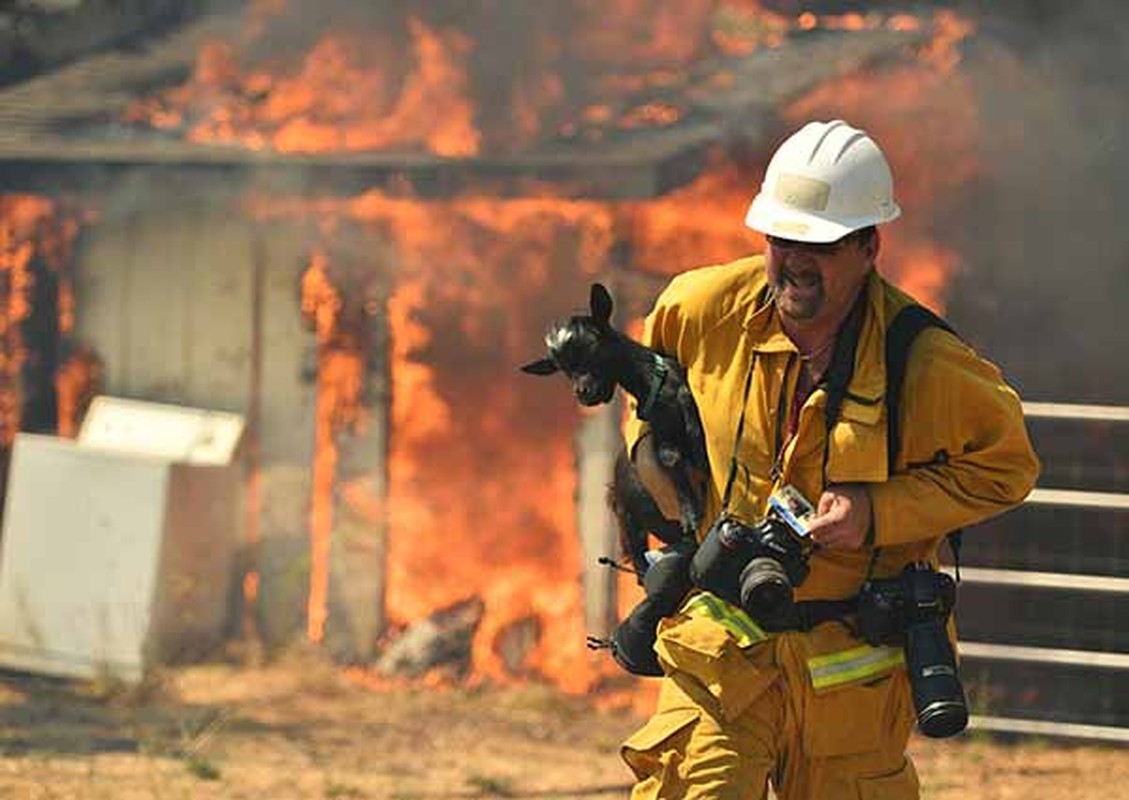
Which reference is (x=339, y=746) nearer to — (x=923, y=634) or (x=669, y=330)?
(x=669, y=330)

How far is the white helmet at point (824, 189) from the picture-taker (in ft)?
Answer: 14.6

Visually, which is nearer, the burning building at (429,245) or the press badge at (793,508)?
the press badge at (793,508)

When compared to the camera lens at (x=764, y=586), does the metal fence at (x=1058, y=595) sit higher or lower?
lower

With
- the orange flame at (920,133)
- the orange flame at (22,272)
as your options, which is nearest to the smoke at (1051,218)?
the orange flame at (920,133)

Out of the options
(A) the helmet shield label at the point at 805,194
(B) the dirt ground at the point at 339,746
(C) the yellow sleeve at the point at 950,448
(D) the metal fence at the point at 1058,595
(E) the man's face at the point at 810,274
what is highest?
(A) the helmet shield label at the point at 805,194

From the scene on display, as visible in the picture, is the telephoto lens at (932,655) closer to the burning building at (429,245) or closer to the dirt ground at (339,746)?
the dirt ground at (339,746)

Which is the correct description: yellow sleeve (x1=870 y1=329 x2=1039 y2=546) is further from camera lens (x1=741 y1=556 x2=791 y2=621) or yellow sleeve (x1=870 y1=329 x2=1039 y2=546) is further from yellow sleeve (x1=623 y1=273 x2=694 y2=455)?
yellow sleeve (x1=623 y1=273 x2=694 y2=455)

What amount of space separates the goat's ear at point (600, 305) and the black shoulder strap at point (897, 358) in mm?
652

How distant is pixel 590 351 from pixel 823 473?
60cm

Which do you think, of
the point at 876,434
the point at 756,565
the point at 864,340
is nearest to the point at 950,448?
the point at 876,434

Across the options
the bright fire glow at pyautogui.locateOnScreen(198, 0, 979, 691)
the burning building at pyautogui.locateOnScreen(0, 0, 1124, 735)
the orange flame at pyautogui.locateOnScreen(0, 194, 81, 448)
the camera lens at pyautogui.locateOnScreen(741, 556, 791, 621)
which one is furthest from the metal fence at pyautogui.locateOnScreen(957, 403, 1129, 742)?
the camera lens at pyautogui.locateOnScreen(741, 556, 791, 621)

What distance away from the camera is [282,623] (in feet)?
37.2

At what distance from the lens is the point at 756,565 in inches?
175

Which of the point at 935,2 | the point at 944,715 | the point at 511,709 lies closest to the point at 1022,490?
the point at 944,715
